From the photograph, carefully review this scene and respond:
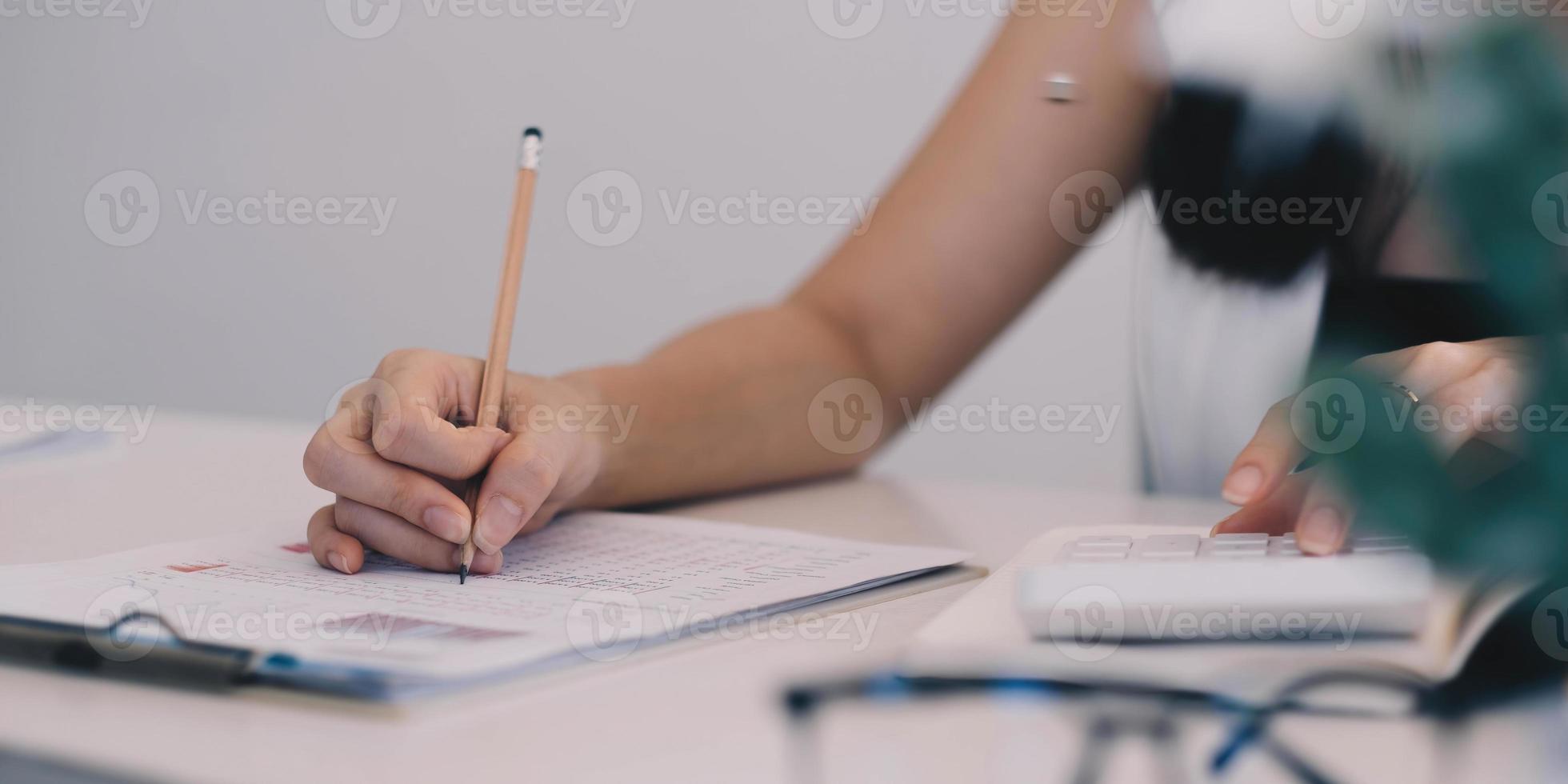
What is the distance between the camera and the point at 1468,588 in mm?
348

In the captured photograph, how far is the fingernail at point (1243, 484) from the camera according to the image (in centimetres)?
56

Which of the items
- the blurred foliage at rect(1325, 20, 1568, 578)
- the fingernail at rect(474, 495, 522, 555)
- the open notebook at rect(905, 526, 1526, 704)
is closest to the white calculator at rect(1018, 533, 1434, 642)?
the open notebook at rect(905, 526, 1526, 704)

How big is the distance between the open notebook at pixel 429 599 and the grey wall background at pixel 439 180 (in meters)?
1.90

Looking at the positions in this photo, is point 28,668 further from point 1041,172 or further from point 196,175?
point 196,175

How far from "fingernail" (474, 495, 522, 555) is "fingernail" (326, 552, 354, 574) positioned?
0.20 feet

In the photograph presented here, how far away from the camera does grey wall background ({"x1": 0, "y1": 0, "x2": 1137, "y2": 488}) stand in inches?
102

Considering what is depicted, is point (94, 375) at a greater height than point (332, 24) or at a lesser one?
lesser

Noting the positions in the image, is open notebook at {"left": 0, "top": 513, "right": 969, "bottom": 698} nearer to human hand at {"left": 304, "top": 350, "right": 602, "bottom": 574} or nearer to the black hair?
human hand at {"left": 304, "top": 350, "right": 602, "bottom": 574}

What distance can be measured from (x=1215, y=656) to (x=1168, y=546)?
13 centimetres

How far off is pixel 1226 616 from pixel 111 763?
345 mm

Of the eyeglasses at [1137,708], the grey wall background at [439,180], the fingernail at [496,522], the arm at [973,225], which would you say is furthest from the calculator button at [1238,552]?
the grey wall background at [439,180]

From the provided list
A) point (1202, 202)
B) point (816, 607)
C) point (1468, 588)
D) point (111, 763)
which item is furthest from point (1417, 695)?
point (1202, 202)

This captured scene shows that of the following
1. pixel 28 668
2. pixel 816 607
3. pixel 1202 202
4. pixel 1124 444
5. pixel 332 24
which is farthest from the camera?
pixel 332 24

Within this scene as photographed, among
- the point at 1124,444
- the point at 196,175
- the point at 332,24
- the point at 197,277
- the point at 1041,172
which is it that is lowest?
the point at 1124,444
